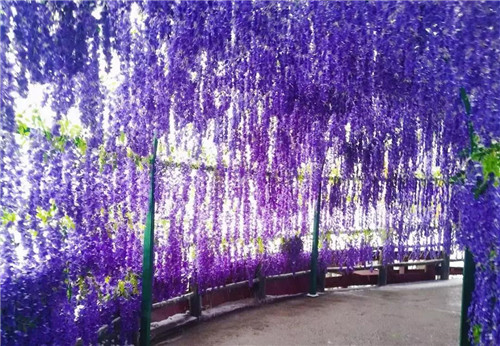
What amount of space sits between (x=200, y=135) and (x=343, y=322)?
295 cm

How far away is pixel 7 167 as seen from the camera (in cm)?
256

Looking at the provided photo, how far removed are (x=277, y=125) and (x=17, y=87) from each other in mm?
2487

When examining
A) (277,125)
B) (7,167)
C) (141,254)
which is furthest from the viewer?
(277,125)

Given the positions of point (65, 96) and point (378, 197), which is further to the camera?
point (378, 197)

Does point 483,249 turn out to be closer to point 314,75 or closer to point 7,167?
point 314,75

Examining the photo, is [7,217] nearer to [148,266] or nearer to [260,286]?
[148,266]

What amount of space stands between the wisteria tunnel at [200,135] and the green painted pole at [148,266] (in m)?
0.02

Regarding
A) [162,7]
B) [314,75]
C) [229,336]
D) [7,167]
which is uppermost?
[162,7]

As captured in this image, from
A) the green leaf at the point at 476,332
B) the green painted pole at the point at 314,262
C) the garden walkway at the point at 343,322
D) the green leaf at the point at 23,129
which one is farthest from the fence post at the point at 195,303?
the green leaf at the point at 476,332

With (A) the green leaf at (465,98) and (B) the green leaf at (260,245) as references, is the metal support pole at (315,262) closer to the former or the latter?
(B) the green leaf at (260,245)

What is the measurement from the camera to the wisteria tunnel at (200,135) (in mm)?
2668

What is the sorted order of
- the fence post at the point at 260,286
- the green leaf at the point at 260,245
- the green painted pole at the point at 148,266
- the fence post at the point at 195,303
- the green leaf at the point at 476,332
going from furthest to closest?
1. the fence post at the point at 260,286
2. the green leaf at the point at 260,245
3. the fence post at the point at 195,303
4. the green painted pole at the point at 148,266
5. the green leaf at the point at 476,332

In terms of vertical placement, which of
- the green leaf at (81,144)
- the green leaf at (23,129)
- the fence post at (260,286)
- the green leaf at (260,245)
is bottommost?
the fence post at (260,286)

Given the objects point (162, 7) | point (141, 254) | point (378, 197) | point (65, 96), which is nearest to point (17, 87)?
point (65, 96)
